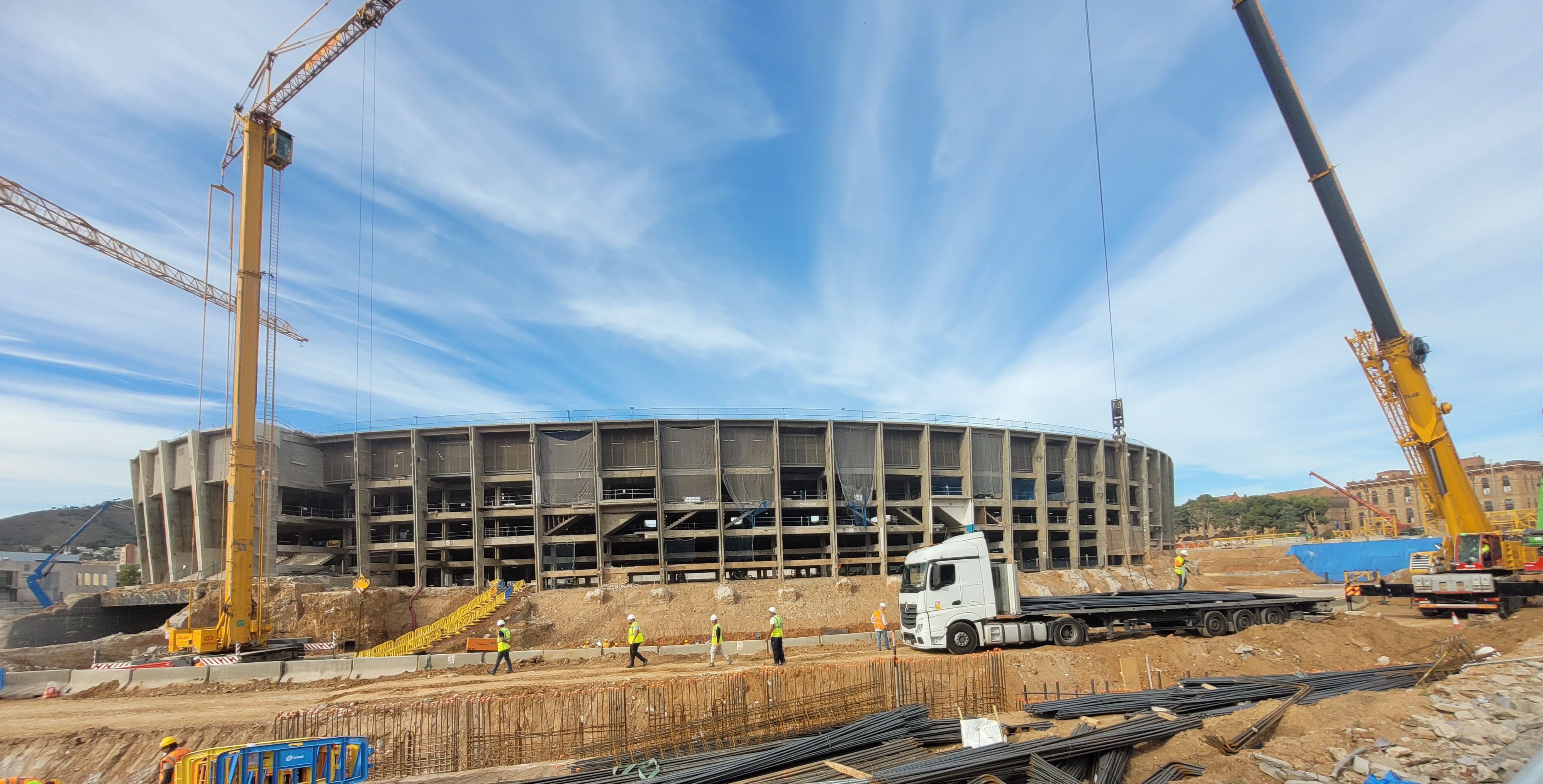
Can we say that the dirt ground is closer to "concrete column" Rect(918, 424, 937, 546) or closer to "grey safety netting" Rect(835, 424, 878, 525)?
"grey safety netting" Rect(835, 424, 878, 525)

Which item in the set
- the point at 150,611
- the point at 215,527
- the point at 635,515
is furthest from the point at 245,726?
the point at 215,527

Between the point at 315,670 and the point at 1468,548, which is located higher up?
the point at 1468,548

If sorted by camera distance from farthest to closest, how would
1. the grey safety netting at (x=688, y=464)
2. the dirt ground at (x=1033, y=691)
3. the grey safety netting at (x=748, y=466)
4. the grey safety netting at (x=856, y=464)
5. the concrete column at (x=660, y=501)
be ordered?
the grey safety netting at (x=856, y=464), the grey safety netting at (x=748, y=466), the grey safety netting at (x=688, y=464), the concrete column at (x=660, y=501), the dirt ground at (x=1033, y=691)

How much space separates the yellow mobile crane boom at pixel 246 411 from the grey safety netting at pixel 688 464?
2006 centimetres

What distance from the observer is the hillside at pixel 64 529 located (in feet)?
408

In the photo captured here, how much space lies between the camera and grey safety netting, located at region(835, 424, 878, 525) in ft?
140

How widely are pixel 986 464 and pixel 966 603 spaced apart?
28453 mm

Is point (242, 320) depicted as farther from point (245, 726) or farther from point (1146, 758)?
point (1146, 758)

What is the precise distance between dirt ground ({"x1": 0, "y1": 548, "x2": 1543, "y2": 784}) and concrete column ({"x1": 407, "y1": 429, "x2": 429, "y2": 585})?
2032cm

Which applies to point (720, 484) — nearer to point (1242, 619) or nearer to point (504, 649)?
point (504, 649)

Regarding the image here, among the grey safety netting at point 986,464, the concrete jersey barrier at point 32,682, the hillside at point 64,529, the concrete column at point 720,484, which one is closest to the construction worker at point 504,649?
the concrete jersey barrier at point 32,682

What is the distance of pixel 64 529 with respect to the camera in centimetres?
13250

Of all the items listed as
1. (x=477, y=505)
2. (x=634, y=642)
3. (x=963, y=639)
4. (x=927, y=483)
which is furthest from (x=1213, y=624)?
(x=477, y=505)

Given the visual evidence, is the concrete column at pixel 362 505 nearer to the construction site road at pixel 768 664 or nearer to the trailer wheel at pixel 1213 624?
the construction site road at pixel 768 664
